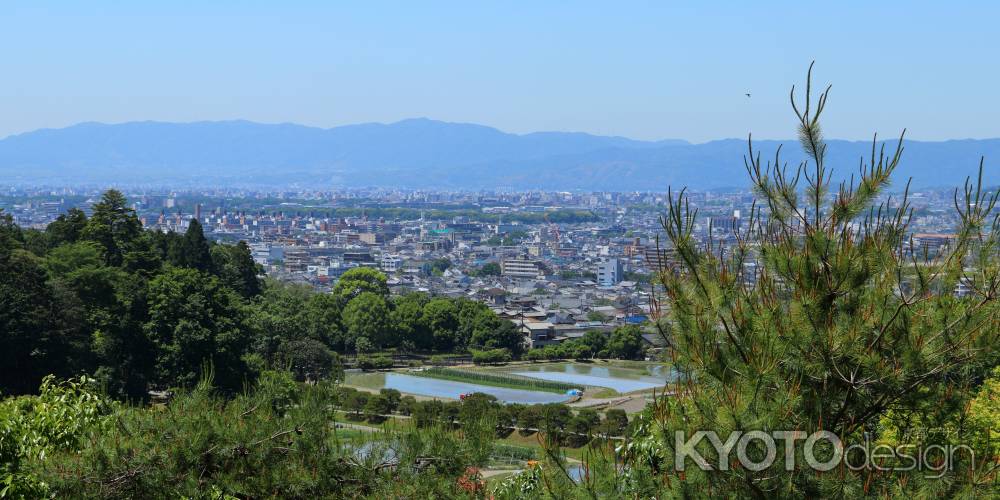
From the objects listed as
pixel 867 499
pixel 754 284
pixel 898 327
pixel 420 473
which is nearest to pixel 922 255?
pixel 898 327

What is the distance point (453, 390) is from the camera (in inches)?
1088

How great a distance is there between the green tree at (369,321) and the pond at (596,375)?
426 centimetres

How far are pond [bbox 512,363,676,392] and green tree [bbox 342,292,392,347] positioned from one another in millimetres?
4256

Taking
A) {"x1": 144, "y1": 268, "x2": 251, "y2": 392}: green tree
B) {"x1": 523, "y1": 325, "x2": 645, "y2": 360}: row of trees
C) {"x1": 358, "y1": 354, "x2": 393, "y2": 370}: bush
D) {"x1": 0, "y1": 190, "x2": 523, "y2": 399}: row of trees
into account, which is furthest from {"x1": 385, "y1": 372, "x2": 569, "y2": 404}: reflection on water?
{"x1": 144, "y1": 268, "x2": 251, "y2": 392}: green tree

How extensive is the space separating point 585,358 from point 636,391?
7592 mm

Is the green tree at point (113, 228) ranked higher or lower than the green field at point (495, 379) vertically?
higher

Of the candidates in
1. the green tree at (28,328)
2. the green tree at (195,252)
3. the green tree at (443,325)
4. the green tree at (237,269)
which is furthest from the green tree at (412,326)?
the green tree at (28,328)

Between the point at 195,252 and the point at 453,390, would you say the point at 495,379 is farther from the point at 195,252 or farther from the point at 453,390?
the point at 195,252

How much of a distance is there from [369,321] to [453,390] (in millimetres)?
6914

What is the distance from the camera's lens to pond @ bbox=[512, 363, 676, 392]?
29112mm

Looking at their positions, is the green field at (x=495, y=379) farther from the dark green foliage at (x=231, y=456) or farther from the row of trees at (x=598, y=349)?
the dark green foliage at (x=231, y=456)

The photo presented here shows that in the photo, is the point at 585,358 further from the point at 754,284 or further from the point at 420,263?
the point at 420,263

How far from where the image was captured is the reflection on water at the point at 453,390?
26.4m

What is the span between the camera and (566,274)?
248 ft
